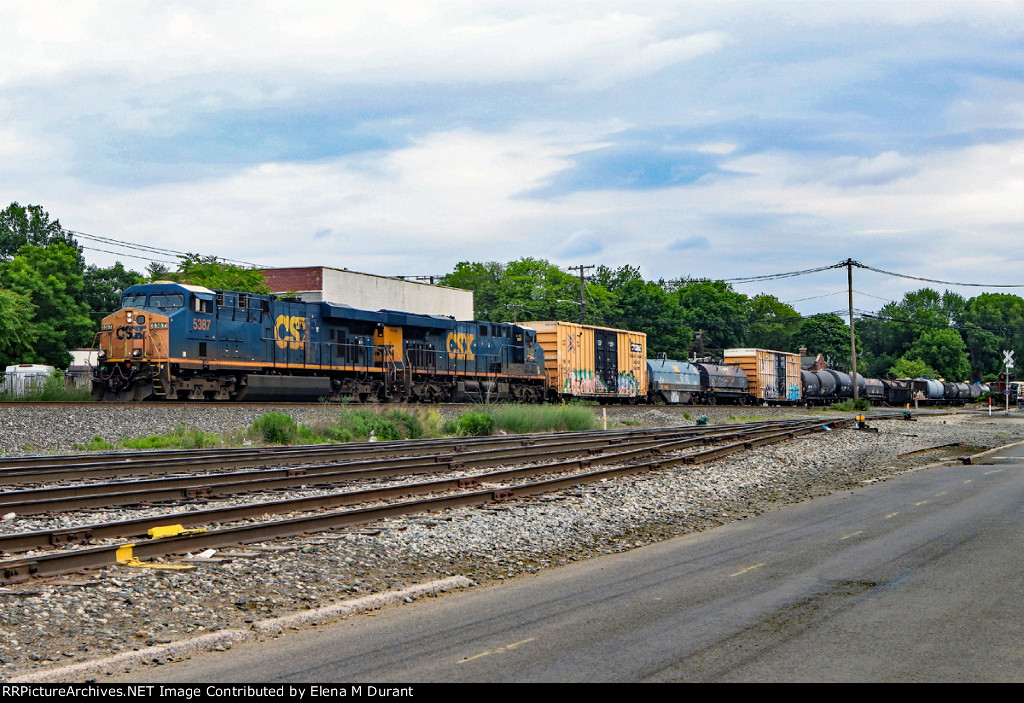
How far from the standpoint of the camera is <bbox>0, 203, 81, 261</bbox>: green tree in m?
83.9

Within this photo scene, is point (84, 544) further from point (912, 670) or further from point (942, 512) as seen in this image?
point (942, 512)

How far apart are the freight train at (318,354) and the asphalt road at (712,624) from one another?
64.1 ft

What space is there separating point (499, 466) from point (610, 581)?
9.20 m

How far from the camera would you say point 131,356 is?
84.2 feet

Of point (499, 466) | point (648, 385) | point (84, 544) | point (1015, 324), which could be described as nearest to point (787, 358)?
point (648, 385)

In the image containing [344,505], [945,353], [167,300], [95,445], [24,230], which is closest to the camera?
[344,505]

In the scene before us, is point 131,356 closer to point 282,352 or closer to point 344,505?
point 282,352

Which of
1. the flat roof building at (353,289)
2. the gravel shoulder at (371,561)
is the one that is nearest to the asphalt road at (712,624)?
the gravel shoulder at (371,561)

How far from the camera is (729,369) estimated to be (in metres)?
54.8

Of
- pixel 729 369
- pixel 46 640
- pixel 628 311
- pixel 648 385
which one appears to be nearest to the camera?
pixel 46 640

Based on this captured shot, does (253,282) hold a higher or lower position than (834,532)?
higher

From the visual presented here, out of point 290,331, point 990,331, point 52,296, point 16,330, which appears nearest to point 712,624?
point 290,331

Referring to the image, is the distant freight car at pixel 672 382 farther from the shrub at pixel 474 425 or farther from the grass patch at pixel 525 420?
the shrub at pixel 474 425

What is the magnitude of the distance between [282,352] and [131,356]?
15.1 feet
